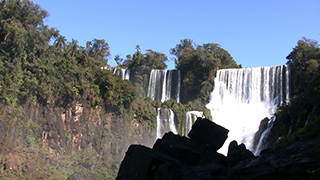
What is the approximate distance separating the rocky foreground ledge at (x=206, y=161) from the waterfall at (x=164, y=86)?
3890 centimetres

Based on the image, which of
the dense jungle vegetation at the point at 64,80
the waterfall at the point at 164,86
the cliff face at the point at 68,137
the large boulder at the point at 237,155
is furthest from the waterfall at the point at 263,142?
the waterfall at the point at 164,86

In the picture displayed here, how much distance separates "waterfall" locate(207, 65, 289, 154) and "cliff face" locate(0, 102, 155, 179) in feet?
33.2

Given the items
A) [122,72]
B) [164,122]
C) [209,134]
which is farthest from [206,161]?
[122,72]

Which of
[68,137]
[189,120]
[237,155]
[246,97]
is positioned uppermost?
[246,97]

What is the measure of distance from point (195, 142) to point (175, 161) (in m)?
1.98

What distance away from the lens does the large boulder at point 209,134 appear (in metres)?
10.9

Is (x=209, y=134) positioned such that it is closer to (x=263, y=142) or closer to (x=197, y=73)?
(x=263, y=142)

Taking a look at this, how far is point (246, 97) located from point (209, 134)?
114ft

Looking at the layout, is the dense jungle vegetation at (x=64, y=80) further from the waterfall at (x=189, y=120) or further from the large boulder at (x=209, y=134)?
the large boulder at (x=209, y=134)

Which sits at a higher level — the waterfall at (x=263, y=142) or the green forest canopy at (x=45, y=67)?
the green forest canopy at (x=45, y=67)

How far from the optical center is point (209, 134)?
1095cm

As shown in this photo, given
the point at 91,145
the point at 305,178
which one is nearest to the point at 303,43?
the point at 91,145

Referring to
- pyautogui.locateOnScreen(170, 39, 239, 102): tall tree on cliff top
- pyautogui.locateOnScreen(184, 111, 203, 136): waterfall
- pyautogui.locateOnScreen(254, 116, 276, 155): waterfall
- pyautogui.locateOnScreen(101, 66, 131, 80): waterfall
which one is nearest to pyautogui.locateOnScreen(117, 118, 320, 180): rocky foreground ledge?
pyautogui.locateOnScreen(254, 116, 276, 155): waterfall

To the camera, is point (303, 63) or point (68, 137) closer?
point (68, 137)
